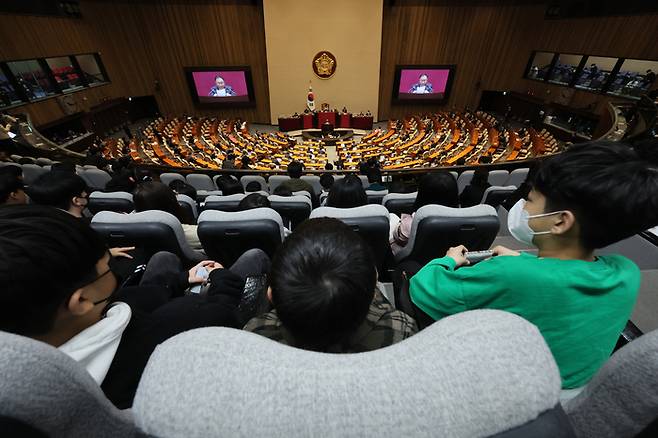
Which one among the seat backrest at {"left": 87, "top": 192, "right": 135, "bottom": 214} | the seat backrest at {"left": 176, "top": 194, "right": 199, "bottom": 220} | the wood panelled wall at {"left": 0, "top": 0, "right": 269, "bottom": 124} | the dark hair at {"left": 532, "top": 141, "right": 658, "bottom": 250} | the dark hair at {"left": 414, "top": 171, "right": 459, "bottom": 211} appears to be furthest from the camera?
the wood panelled wall at {"left": 0, "top": 0, "right": 269, "bottom": 124}

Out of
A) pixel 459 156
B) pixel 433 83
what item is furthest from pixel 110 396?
pixel 433 83

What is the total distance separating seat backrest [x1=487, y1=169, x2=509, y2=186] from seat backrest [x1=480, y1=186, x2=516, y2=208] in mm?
1578

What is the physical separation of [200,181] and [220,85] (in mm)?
10391

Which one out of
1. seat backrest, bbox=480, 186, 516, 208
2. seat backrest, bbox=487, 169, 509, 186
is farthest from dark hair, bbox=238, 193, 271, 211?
seat backrest, bbox=487, 169, 509, 186

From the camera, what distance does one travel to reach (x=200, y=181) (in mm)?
5566

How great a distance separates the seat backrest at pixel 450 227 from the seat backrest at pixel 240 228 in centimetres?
89

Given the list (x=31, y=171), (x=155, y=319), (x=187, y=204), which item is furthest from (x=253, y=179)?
(x=155, y=319)

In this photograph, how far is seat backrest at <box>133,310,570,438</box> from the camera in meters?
0.36

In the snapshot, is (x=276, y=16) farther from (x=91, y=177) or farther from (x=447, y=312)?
(x=447, y=312)

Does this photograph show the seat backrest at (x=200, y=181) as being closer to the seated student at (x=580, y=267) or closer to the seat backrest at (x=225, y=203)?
the seat backrest at (x=225, y=203)

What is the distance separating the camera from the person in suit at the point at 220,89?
13.5 m

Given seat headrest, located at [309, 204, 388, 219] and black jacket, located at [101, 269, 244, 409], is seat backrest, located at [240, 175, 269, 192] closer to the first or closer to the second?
seat headrest, located at [309, 204, 388, 219]

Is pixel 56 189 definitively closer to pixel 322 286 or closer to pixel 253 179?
pixel 322 286

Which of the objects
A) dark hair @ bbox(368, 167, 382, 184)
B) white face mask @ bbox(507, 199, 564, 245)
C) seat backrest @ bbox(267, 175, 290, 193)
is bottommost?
seat backrest @ bbox(267, 175, 290, 193)
